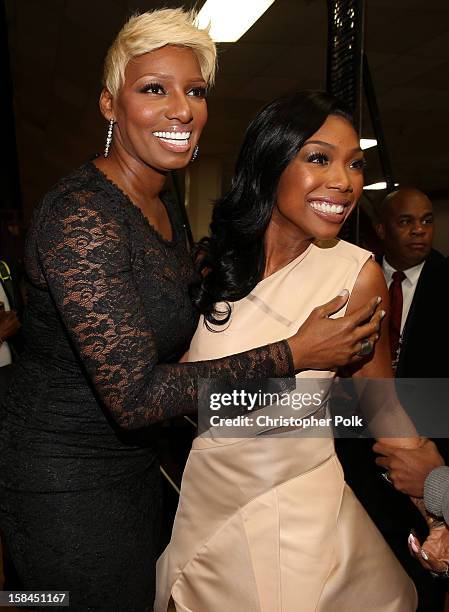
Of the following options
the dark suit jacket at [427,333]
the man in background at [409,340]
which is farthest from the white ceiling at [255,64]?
the dark suit jacket at [427,333]

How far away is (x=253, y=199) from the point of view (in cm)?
149

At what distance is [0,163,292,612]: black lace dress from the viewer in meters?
1.07

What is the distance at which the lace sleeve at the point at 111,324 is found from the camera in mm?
1059

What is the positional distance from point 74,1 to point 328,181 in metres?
3.89

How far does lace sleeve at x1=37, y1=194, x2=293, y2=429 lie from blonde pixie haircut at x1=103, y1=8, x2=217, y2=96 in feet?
1.00

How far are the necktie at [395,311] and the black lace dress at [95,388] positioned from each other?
4.20 ft

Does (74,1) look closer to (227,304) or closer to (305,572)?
(227,304)

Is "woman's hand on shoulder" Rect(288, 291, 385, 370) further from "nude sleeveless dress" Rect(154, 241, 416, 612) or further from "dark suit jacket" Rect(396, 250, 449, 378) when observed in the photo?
"dark suit jacket" Rect(396, 250, 449, 378)

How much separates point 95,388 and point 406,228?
1.94m

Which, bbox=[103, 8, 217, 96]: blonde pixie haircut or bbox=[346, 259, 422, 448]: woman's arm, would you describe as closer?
bbox=[103, 8, 217, 96]: blonde pixie haircut

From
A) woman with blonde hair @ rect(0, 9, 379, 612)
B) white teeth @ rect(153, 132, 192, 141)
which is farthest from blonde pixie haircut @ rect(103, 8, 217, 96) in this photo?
white teeth @ rect(153, 132, 192, 141)

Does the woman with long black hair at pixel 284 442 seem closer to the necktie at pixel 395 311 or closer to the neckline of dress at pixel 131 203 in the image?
the neckline of dress at pixel 131 203

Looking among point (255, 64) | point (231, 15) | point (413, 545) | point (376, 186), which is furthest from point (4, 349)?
point (376, 186)

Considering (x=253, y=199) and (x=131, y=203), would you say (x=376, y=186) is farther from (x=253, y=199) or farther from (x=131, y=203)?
(x=131, y=203)
